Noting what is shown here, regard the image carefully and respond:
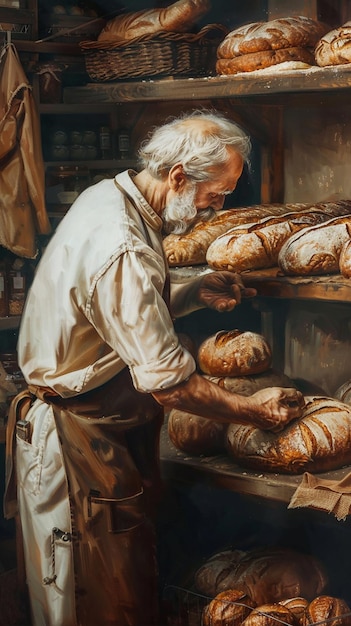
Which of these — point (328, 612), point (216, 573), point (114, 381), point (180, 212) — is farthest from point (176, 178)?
point (328, 612)

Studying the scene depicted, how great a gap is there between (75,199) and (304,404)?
30.6 inches

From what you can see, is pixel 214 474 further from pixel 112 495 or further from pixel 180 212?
pixel 180 212

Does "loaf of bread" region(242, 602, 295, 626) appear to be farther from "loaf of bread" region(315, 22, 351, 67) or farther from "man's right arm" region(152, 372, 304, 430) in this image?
"loaf of bread" region(315, 22, 351, 67)

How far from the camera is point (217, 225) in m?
2.24

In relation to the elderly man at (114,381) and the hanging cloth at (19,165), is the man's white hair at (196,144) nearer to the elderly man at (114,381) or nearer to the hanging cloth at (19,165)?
the elderly man at (114,381)

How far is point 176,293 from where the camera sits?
2197 millimetres

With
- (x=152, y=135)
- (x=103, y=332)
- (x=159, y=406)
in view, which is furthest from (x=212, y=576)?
(x=152, y=135)

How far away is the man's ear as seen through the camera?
208 cm

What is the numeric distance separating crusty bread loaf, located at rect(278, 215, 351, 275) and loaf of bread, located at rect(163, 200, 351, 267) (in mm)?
40

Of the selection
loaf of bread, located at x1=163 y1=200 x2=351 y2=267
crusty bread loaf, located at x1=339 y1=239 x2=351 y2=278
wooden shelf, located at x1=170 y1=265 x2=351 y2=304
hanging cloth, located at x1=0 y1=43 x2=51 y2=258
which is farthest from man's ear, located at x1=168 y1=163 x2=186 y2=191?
crusty bread loaf, located at x1=339 y1=239 x2=351 y2=278

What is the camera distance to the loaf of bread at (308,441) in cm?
219

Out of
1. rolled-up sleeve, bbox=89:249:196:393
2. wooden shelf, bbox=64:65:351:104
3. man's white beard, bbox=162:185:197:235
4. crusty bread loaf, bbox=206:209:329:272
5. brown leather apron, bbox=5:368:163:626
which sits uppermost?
wooden shelf, bbox=64:65:351:104

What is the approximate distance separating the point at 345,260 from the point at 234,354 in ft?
1.20

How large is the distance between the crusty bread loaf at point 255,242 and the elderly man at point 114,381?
0.05 metres
